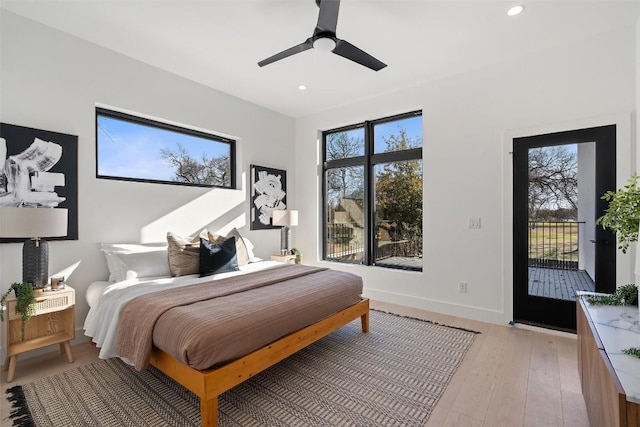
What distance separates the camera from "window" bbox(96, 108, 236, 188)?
314 centimetres

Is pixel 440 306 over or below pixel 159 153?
below

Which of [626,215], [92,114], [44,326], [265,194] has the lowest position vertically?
[44,326]

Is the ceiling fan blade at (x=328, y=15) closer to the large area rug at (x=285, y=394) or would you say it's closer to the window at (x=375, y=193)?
the window at (x=375, y=193)

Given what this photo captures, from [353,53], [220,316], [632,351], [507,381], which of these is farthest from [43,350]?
[632,351]

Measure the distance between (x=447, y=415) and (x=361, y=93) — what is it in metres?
3.72

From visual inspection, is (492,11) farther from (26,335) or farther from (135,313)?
(26,335)

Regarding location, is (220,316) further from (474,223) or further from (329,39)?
(474,223)

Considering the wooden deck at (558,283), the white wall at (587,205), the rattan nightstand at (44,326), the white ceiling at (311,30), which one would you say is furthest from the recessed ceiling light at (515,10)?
the rattan nightstand at (44,326)

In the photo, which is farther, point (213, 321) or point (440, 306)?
point (440, 306)

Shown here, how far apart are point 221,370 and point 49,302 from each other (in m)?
1.63

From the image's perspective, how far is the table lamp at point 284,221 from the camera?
441 cm

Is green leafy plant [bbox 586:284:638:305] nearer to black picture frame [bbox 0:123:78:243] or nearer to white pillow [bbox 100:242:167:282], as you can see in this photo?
white pillow [bbox 100:242:167:282]

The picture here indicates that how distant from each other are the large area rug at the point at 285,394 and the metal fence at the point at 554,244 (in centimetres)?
135

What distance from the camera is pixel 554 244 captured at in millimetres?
3043
